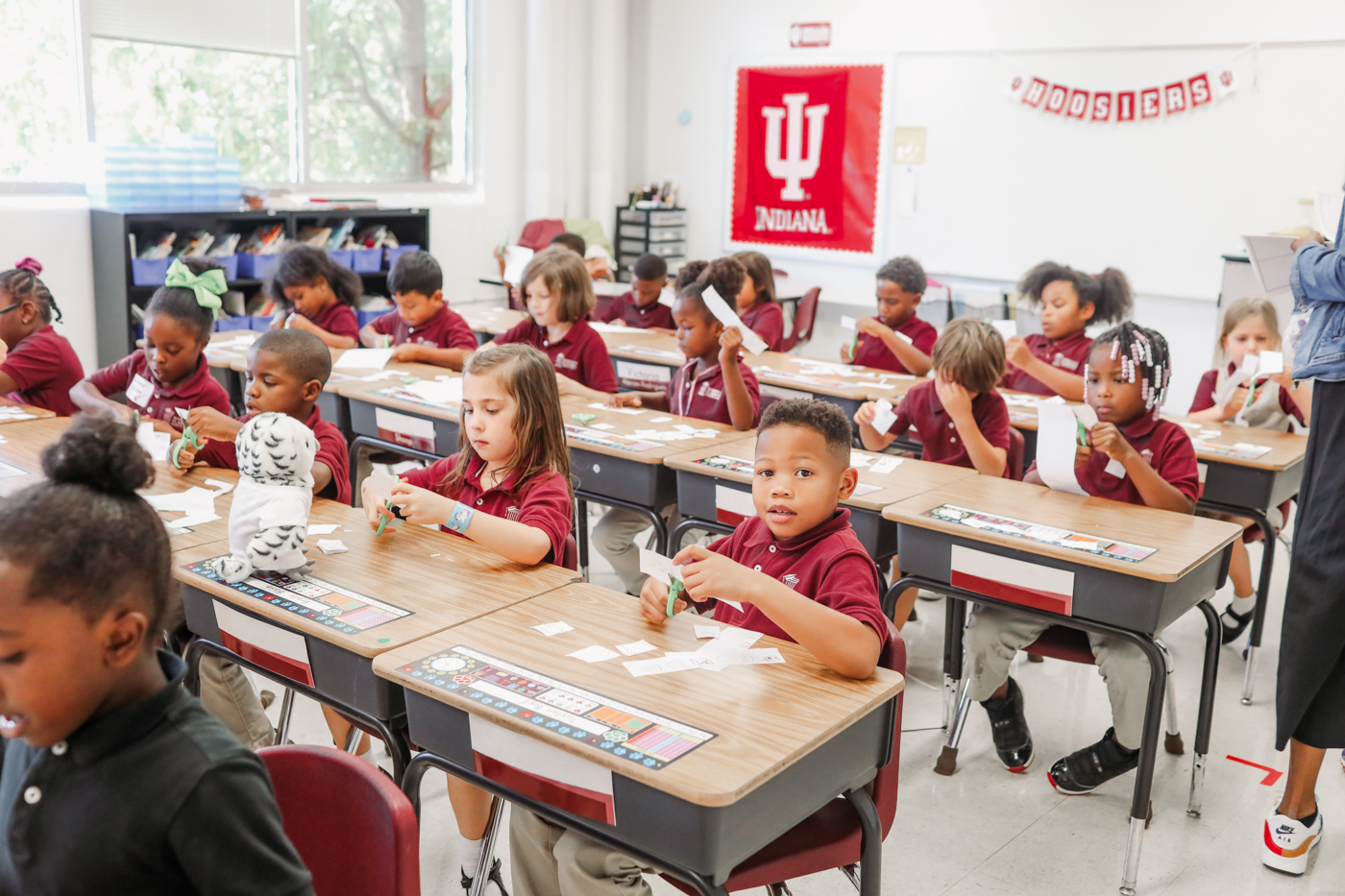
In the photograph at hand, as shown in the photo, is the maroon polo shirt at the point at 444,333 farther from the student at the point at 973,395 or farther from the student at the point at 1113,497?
the student at the point at 1113,497

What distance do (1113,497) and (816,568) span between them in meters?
1.27

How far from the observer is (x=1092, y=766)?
2484mm

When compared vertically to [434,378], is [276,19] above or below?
above

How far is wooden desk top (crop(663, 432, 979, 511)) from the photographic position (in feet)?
8.30

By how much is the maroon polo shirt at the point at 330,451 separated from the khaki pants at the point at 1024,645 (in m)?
1.44

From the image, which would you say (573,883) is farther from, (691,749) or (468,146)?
(468,146)

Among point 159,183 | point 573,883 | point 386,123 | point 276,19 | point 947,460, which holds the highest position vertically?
point 276,19

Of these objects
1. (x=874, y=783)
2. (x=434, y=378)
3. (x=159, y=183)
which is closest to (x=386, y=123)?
(x=159, y=183)

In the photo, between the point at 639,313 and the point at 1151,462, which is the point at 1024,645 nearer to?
the point at 1151,462

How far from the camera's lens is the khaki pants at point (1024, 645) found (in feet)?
7.56

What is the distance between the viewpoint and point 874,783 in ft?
5.43

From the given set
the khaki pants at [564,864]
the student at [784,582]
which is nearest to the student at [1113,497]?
the student at [784,582]

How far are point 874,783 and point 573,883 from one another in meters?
0.46

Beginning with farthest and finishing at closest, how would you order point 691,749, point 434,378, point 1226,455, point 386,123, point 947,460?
point 386,123 < point 434,378 < point 947,460 < point 1226,455 < point 691,749
